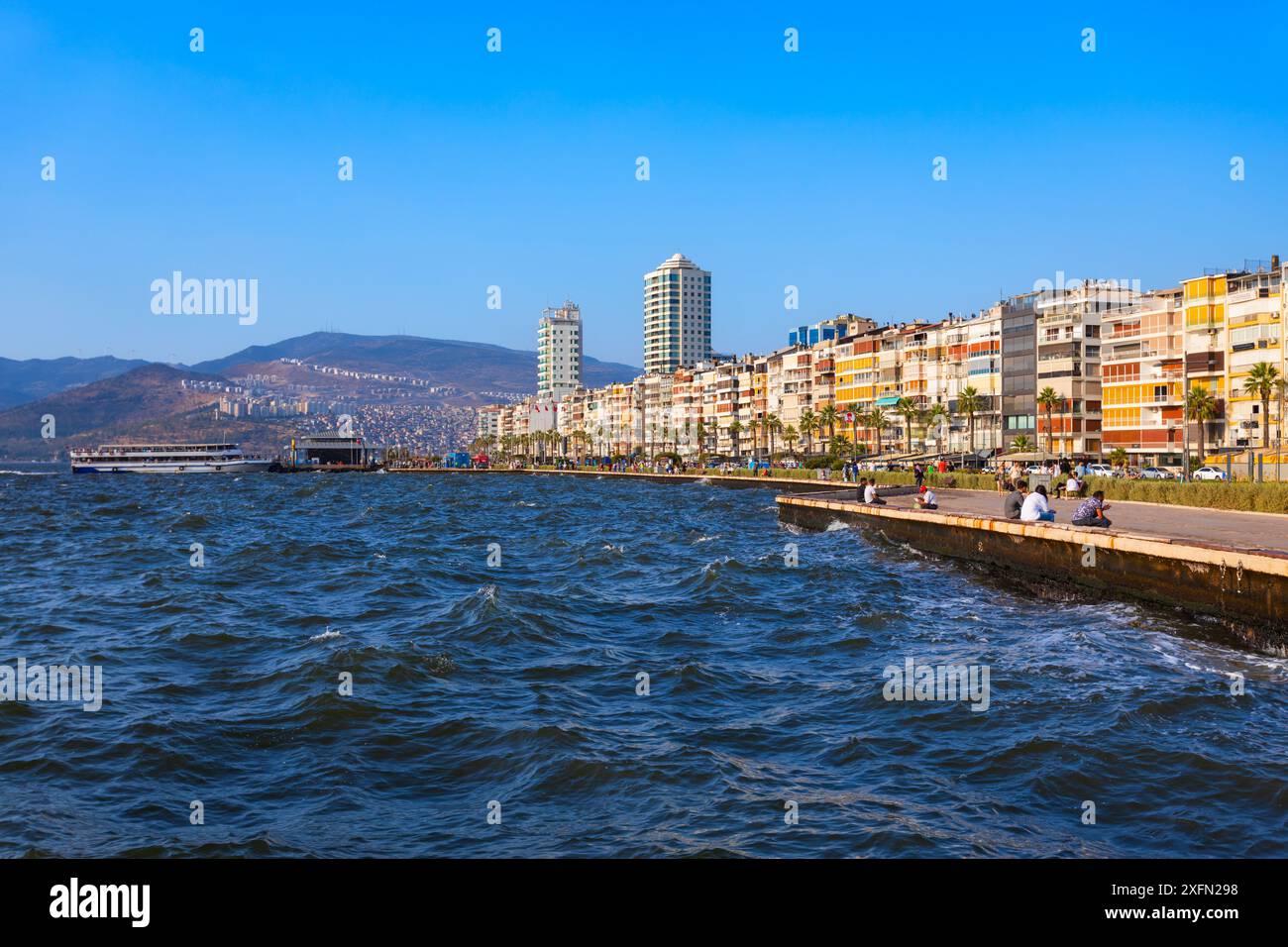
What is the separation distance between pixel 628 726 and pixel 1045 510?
24.2 metres

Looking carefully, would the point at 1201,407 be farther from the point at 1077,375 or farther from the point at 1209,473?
the point at 1077,375

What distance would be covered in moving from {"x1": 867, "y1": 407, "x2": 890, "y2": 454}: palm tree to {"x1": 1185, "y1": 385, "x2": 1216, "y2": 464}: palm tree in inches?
1968

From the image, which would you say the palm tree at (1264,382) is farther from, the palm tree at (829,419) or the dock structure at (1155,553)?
the palm tree at (829,419)

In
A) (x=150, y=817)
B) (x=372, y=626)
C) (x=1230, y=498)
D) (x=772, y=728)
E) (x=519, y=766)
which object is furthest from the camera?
(x=1230, y=498)

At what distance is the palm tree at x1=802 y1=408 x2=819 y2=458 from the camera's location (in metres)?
153

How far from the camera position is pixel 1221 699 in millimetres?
16297

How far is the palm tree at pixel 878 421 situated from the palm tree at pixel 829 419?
7179 mm

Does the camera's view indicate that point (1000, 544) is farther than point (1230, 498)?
No

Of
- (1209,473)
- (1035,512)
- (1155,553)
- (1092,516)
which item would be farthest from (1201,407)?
(1155,553)

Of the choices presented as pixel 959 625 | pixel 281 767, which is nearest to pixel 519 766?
pixel 281 767

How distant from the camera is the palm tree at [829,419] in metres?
145

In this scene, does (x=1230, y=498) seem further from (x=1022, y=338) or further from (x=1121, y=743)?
(x=1022, y=338)

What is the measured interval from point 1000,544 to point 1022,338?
A: 280 ft

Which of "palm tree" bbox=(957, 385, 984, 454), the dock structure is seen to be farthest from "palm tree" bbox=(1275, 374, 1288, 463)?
the dock structure
